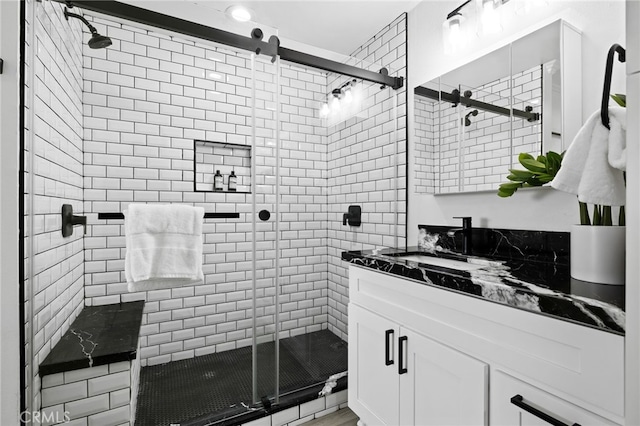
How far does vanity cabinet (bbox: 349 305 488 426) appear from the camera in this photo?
1.03 metres

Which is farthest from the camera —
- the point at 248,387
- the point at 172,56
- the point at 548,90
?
the point at 172,56

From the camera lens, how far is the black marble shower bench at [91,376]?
129 centimetres

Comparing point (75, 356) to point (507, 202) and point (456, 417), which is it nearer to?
point (456, 417)

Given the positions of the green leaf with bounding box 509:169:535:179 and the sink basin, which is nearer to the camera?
the green leaf with bounding box 509:169:535:179

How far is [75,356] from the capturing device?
1318 mm

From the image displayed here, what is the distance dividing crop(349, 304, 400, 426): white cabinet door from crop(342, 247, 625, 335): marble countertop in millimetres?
301

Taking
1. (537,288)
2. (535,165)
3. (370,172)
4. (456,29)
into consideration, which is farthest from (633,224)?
(370,172)

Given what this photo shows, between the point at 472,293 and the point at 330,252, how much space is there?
1.29 metres

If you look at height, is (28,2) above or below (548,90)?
above

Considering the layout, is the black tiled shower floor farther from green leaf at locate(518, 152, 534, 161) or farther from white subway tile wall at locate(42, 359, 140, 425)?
green leaf at locate(518, 152, 534, 161)

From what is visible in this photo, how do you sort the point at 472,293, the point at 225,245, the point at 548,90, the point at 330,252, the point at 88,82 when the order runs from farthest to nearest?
the point at 330,252, the point at 225,245, the point at 88,82, the point at 548,90, the point at 472,293

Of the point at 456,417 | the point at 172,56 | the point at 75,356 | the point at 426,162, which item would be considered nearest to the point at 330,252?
the point at 426,162

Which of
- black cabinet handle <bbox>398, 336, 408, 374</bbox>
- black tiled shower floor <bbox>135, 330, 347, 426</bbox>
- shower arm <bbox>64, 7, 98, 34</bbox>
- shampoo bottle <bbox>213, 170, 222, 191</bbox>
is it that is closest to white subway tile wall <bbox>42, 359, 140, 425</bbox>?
black tiled shower floor <bbox>135, 330, 347, 426</bbox>

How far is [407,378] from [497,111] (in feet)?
4.45
